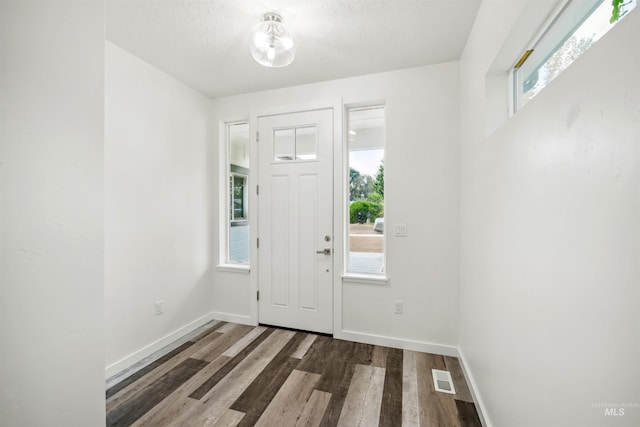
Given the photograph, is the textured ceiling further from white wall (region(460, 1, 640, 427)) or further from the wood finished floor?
the wood finished floor

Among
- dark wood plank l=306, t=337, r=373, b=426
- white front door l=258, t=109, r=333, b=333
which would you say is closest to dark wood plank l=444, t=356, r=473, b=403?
dark wood plank l=306, t=337, r=373, b=426

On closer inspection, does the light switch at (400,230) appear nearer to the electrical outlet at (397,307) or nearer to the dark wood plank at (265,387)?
the electrical outlet at (397,307)

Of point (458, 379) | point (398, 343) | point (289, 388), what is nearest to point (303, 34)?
point (289, 388)

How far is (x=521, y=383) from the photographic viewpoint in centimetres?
112

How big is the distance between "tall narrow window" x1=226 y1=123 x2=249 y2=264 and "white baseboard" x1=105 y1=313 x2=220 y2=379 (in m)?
0.70

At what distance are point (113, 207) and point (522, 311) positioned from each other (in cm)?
266

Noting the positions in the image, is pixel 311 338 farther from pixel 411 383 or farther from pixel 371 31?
pixel 371 31

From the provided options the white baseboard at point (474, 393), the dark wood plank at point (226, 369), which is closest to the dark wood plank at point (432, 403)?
the white baseboard at point (474, 393)

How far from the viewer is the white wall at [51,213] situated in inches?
29.1

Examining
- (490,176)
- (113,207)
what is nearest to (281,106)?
(113,207)

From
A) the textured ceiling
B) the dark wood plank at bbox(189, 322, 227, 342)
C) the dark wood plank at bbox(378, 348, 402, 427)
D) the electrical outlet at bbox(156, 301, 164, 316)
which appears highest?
the textured ceiling

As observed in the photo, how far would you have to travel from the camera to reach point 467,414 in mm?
1662

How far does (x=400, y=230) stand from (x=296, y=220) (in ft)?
3.44

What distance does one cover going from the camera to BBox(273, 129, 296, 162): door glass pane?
9.37 ft
